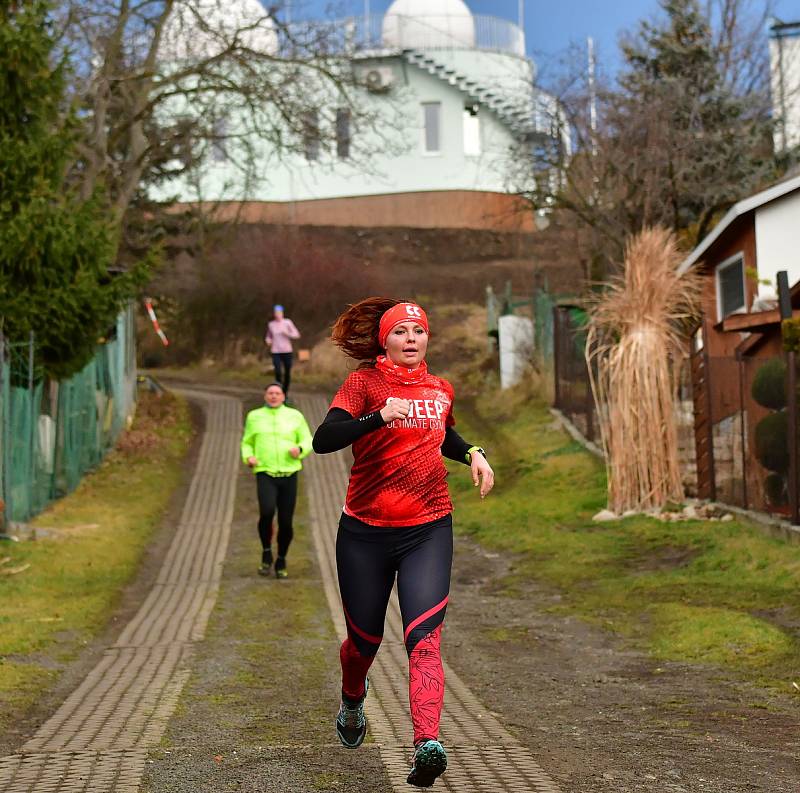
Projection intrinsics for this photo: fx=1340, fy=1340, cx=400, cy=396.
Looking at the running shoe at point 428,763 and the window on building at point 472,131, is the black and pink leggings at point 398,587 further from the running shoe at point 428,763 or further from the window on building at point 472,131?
the window on building at point 472,131

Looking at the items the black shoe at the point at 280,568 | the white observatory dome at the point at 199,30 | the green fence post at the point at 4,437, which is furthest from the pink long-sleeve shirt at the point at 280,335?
the black shoe at the point at 280,568

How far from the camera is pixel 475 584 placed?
534 inches

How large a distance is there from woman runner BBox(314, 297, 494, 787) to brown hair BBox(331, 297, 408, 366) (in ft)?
0.27

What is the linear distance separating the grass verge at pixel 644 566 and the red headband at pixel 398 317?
3.85m

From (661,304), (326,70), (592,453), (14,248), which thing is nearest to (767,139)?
(326,70)

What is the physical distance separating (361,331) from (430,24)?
154 feet

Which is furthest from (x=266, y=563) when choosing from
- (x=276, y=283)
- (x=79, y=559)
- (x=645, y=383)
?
(x=276, y=283)

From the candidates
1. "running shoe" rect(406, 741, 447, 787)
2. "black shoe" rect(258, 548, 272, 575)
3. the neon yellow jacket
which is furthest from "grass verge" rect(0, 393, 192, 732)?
"running shoe" rect(406, 741, 447, 787)

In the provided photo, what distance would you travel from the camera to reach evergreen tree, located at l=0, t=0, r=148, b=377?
17.1 metres

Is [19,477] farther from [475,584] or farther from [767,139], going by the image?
[767,139]

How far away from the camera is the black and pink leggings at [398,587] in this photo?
A: 17.4 feet

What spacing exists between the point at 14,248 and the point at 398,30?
119ft

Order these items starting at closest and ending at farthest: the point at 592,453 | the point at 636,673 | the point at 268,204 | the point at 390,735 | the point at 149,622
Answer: the point at 390,735, the point at 636,673, the point at 149,622, the point at 592,453, the point at 268,204

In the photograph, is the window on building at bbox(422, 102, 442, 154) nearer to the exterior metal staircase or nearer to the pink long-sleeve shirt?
the exterior metal staircase
